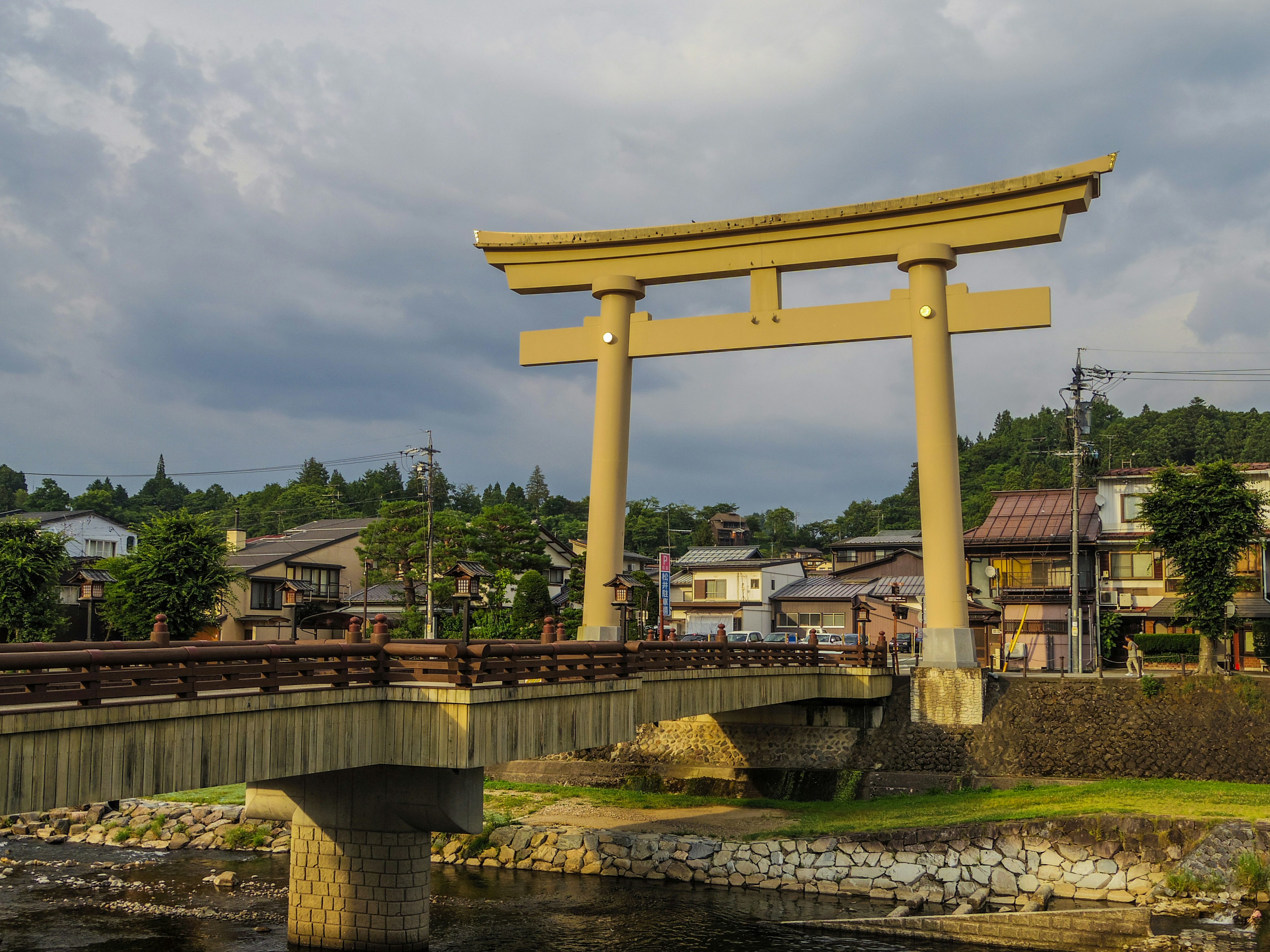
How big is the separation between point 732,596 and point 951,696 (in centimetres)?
3002

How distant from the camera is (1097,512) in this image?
1642 inches

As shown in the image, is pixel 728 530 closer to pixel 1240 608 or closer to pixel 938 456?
pixel 1240 608

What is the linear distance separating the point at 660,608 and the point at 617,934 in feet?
54.9

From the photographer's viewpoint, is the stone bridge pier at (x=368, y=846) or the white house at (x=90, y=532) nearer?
the stone bridge pier at (x=368, y=846)

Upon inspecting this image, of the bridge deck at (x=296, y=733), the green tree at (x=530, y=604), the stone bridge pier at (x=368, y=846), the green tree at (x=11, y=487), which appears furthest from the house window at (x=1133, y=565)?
the green tree at (x=11, y=487)

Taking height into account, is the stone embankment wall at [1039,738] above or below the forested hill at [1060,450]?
below

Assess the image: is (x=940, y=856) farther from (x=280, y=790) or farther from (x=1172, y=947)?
(x=280, y=790)

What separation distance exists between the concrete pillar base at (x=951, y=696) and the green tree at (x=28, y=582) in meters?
28.1

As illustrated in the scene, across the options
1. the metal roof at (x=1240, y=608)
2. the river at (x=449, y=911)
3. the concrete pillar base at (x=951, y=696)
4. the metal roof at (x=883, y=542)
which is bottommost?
the river at (x=449, y=911)

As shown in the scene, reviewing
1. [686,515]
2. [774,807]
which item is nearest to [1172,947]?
[774,807]

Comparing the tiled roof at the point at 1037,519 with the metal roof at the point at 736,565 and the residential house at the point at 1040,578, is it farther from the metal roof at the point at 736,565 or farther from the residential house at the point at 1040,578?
the metal roof at the point at 736,565

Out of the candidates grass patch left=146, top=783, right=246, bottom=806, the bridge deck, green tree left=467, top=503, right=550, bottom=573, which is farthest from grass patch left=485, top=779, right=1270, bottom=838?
green tree left=467, top=503, right=550, bottom=573

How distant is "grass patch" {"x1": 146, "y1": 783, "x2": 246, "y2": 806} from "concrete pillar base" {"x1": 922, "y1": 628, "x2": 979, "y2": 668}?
1779 centimetres

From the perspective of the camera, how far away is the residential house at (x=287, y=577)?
48969 millimetres
